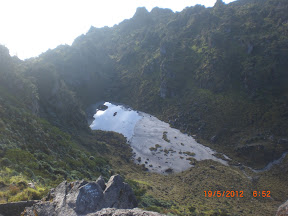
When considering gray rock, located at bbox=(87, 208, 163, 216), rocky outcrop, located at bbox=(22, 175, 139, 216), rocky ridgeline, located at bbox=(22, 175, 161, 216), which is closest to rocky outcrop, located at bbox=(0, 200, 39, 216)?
rocky ridgeline, located at bbox=(22, 175, 161, 216)

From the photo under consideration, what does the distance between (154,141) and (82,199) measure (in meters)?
55.8

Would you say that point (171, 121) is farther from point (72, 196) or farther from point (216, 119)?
point (72, 196)

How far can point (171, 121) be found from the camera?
256ft

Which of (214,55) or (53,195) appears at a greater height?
(214,55)

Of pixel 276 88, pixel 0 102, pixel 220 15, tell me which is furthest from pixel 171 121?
pixel 220 15

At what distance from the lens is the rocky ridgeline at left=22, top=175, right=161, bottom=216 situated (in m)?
10.2

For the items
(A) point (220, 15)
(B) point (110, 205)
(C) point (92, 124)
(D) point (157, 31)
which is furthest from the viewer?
(D) point (157, 31)

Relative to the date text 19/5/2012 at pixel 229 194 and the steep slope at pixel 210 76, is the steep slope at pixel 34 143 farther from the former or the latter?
the date text 19/5/2012 at pixel 229 194

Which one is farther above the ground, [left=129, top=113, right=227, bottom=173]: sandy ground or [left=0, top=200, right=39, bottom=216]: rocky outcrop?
[left=129, top=113, right=227, bottom=173]: sandy ground

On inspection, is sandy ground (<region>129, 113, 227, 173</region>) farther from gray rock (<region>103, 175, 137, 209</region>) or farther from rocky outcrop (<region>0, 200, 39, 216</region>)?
rocky outcrop (<region>0, 200, 39, 216</region>)

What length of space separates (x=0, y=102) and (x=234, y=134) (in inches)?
2449

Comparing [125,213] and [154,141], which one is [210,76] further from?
[125,213]

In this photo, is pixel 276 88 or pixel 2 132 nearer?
pixel 2 132

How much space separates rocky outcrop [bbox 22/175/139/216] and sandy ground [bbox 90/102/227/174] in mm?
38229
